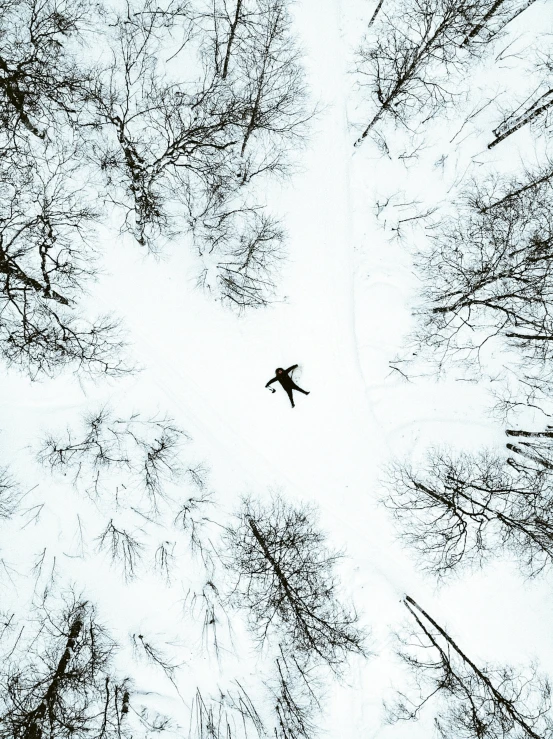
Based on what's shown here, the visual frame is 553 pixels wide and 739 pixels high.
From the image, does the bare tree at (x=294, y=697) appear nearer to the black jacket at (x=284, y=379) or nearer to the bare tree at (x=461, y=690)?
the bare tree at (x=461, y=690)

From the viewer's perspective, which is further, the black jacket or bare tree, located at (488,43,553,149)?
bare tree, located at (488,43,553,149)

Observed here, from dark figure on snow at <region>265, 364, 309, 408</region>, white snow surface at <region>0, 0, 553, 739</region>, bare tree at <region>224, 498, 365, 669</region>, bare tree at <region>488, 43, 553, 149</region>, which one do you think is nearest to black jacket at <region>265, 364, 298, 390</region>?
dark figure on snow at <region>265, 364, 309, 408</region>

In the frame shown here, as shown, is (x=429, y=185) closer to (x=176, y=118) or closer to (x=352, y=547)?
(x=176, y=118)

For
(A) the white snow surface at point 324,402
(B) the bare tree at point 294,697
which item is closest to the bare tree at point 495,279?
(A) the white snow surface at point 324,402

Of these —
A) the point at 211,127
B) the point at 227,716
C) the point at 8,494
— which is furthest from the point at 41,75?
the point at 227,716

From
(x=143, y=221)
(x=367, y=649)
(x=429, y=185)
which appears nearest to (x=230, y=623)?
(x=367, y=649)

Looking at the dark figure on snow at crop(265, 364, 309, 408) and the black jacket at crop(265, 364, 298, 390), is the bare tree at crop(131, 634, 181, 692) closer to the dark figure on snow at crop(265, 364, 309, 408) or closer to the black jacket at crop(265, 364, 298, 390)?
the dark figure on snow at crop(265, 364, 309, 408)
